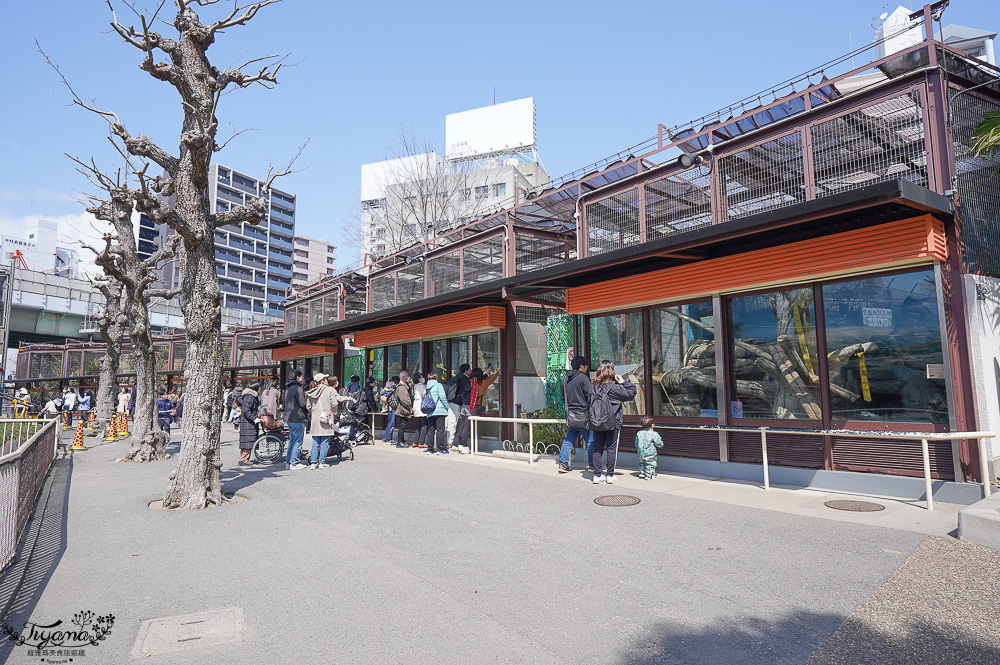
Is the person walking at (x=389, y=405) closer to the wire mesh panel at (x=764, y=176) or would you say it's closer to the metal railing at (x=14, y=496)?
the metal railing at (x=14, y=496)

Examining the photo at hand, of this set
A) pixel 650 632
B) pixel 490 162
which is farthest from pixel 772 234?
pixel 490 162

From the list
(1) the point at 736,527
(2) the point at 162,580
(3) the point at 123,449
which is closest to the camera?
(2) the point at 162,580

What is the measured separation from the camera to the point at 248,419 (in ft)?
39.2

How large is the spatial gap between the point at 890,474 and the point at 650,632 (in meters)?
5.53

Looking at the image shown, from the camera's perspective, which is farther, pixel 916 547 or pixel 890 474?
pixel 890 474

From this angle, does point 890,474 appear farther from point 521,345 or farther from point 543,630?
point 521,345

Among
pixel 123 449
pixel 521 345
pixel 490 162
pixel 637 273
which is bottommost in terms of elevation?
pixel 123 449

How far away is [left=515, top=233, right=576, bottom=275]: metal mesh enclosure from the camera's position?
Answer: 49.7 feet

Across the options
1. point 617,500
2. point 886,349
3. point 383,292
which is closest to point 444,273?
point 383,292

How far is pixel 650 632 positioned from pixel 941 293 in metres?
6.19

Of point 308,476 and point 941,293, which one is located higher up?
point 941,293

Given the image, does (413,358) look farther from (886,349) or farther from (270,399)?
(886,349)

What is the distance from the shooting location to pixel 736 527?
6.18m

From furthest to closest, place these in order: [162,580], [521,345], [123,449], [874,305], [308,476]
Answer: [123,449] < [521,345] < [308,476] < [874,305] < [162,580]
